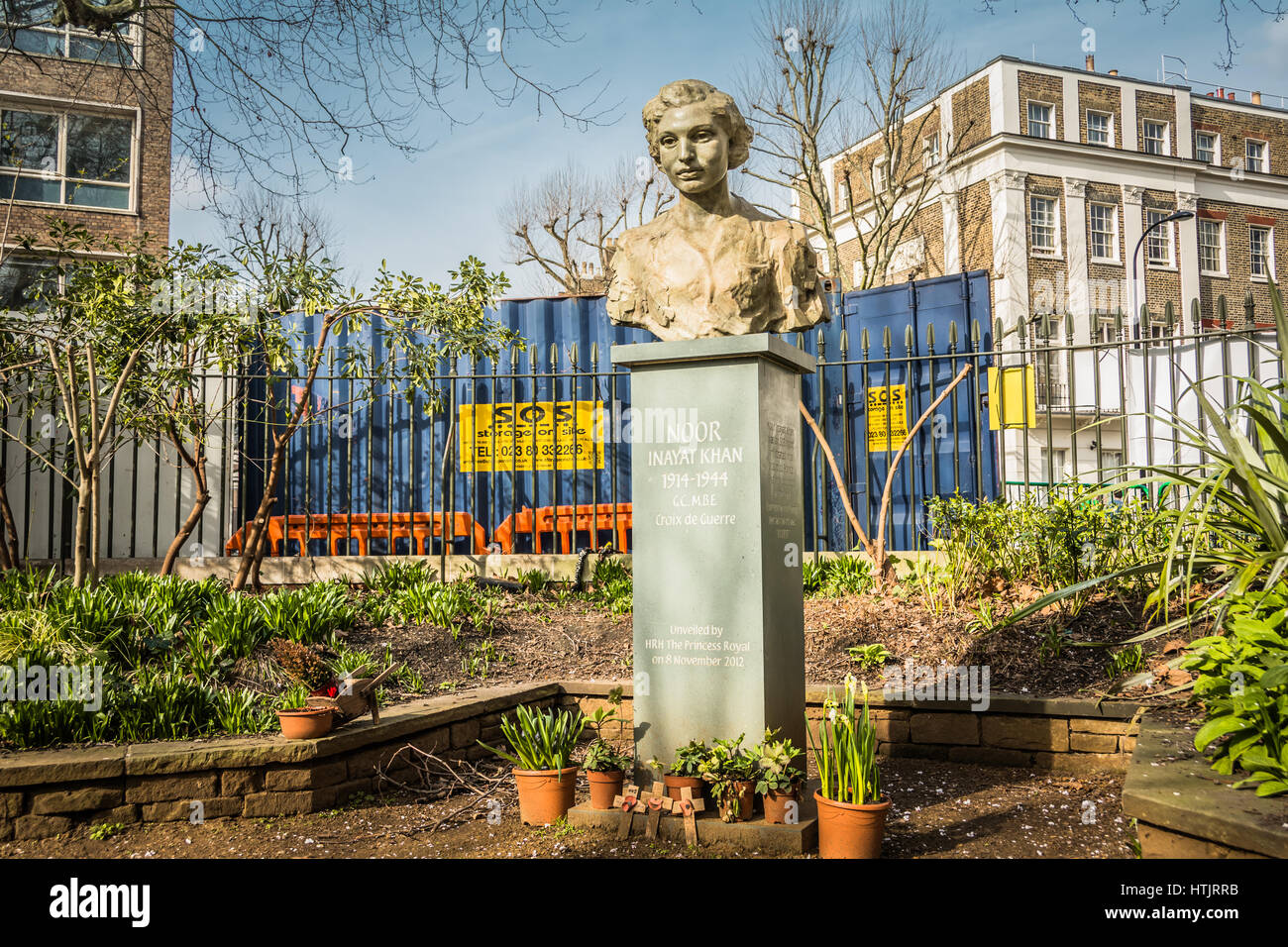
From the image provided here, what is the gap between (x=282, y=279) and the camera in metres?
6.90

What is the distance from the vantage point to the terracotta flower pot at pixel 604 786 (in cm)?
373

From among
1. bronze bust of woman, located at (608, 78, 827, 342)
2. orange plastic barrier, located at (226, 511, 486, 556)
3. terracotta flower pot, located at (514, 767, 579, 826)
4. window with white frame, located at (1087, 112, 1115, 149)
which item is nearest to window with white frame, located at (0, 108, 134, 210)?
orange plastic barrier, located at (226, 511, 486, 556)

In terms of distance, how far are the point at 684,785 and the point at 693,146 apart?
272 centimetres

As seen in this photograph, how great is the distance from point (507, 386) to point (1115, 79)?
25967mm

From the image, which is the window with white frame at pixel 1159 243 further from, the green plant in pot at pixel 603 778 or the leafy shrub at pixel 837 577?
the green plant in pot at pixel 603 778

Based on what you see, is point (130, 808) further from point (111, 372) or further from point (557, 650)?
point (111, 372)

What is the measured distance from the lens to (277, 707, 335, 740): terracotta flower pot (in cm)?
395

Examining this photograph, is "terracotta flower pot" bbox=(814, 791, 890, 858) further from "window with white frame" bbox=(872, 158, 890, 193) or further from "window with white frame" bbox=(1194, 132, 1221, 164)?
"window with white frame" bbox=(1194, 132, 1221, 164)

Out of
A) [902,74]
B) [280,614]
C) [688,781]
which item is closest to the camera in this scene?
[688,781]

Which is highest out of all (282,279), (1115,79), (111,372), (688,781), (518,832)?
(1115,79)

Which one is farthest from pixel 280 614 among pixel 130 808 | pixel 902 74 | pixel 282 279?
pixel 902 74

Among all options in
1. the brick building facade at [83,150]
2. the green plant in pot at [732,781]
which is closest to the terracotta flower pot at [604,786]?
the green plant in pot at [732,781]

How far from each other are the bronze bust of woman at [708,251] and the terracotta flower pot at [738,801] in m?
1.91

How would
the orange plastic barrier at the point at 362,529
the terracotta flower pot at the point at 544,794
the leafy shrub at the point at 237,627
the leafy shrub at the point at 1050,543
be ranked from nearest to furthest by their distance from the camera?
the terracotta flower pot at the point at 544,794 < the leafy shrub at the point at 237,627 < the leafy shrub at the point at 1050,543 < the orange plastic barrier at the point at 362,529
